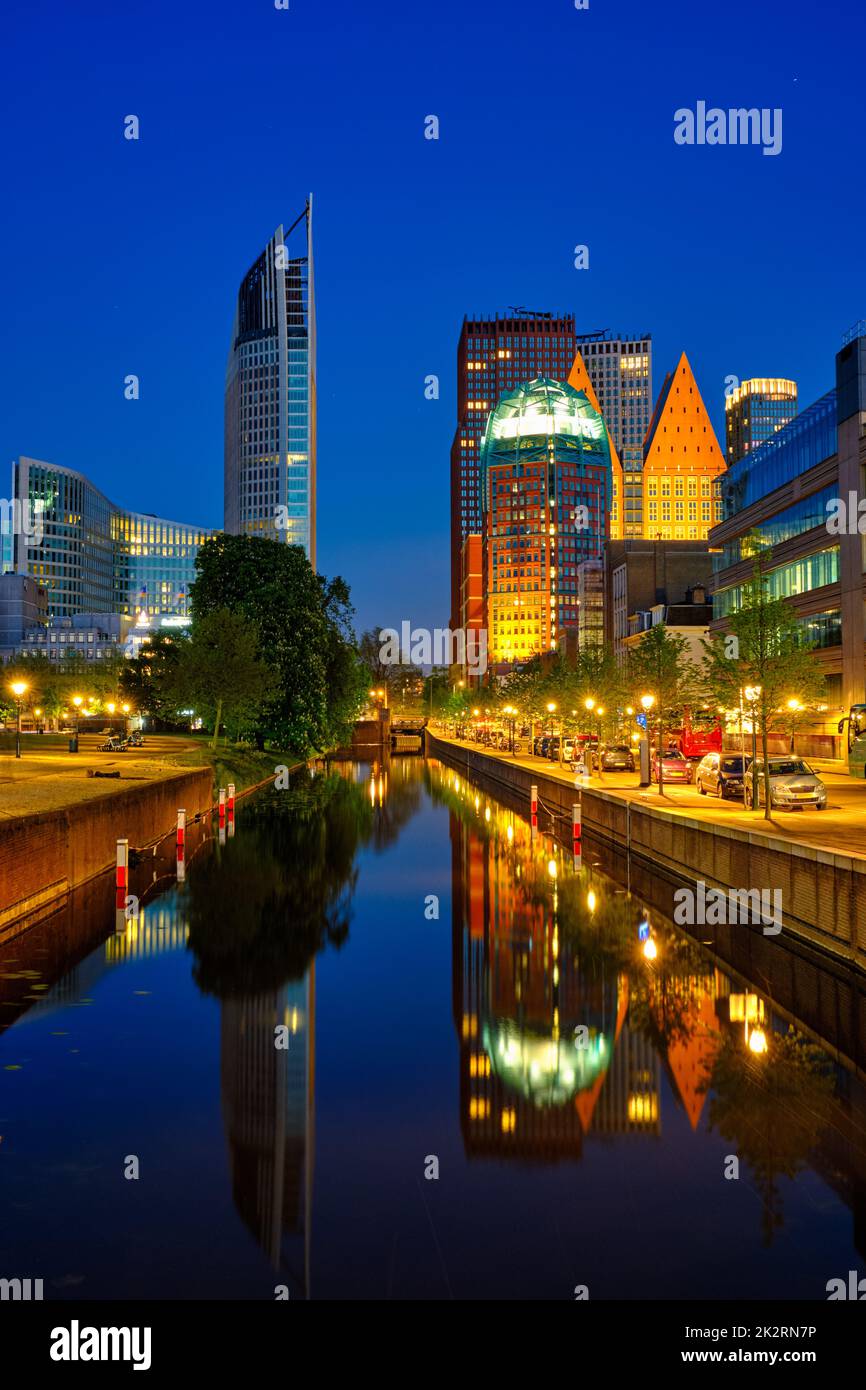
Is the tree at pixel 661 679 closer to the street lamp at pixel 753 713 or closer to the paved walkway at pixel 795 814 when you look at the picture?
the paved walkway at pixel 795 814

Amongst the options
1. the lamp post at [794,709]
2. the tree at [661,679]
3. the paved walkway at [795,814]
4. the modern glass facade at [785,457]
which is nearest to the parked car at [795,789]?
the paved walkway at [795,814]

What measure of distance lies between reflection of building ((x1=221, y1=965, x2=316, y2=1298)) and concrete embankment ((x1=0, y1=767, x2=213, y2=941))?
5.38 m

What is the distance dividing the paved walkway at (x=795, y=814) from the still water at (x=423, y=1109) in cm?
320

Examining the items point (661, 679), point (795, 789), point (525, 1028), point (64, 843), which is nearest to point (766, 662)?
point (795, 789)

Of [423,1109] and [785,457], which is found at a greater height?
[785,457]

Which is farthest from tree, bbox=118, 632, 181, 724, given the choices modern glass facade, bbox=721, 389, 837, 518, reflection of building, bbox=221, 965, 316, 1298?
reflection of building, bbox=221, 965, 316, 1298

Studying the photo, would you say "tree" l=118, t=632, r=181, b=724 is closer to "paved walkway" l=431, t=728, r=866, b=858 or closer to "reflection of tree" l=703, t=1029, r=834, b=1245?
"paved walkway" l=431, t=728, r=866, b=858

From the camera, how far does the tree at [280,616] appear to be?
70.4 metres

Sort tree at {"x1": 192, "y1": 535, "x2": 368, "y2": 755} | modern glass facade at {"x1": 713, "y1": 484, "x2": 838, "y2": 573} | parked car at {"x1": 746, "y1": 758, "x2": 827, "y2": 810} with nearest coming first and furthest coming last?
parked car at {"x1": 746, "y1": 758, "x2": 827, "y2": 810} → modern glass facade at {"x1": 713, "y1": 484, "x2": 838, "y2": 573} → tree at {"x1": 192, "y1": 535, "x2": 368, "y2": 755}

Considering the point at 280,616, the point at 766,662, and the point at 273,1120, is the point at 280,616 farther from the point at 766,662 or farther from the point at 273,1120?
the point at 273,1120

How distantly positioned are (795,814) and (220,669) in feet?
115

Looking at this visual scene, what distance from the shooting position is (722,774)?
42.8 metres

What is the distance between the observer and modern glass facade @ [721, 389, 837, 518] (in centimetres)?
6340

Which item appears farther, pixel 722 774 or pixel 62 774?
pixel 722 774
